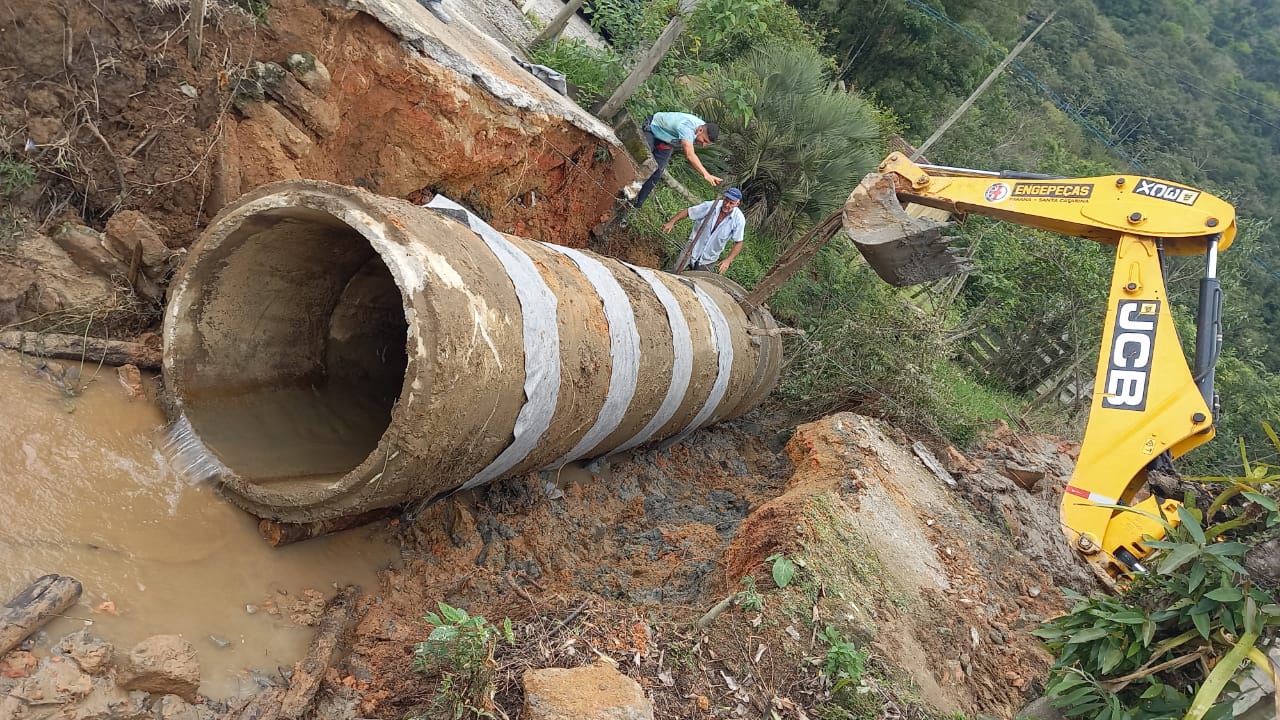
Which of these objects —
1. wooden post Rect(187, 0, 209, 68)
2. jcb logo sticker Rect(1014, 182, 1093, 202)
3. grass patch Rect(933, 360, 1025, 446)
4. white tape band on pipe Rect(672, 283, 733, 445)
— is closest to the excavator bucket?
jcb logo sticker Rect(1014, 182, 1093, 202)

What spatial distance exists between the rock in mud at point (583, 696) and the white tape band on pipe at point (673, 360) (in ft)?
8.61

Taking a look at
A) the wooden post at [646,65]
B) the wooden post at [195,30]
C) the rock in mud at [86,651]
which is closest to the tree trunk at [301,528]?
the rock in mud at [86,651]

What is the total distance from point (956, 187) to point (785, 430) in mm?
3193

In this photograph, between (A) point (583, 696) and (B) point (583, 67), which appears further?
(B) point (583, 67)

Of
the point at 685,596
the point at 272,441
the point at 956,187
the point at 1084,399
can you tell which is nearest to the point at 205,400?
the point at 272,441

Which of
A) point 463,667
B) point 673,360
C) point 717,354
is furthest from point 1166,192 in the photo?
point 463,667

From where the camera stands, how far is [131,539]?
10.00 ft

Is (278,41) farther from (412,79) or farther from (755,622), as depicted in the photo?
(755,622)

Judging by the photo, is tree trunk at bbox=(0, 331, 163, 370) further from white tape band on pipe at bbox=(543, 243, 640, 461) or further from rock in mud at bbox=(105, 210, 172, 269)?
white tape band on pipe at bbox=(543, 243, 640, 461)

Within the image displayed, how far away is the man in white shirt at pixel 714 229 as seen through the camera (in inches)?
289

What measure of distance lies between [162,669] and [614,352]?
101 inches

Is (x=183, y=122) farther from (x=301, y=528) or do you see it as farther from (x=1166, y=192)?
(x=1166, y=192)

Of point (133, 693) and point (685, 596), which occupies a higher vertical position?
point (685, 596)

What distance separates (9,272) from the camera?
3412 mm
